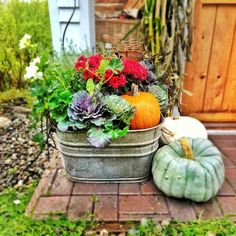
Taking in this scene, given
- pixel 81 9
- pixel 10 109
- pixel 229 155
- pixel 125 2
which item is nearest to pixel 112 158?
pixel 229 155

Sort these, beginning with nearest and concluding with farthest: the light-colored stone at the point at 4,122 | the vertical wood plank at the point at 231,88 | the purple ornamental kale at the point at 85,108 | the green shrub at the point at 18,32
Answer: the purple ornamental kale at the point at 85,108 → the vertical wood plank at the point at 231,88 → the light-colored stone at the point at 4,122 → the green shrub at the point at 18,32

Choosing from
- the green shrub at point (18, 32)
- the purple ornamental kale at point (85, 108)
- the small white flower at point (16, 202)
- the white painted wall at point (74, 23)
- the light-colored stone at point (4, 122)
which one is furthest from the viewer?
the green shrub at point (18, 32)

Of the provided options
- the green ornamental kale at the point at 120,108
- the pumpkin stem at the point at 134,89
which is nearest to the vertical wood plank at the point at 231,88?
the pumpkin stem at the point at 134,89

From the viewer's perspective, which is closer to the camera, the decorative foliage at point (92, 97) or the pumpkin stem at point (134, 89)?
the decorative foliage at point (92, 97)

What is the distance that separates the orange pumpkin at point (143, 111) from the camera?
65.8 inches

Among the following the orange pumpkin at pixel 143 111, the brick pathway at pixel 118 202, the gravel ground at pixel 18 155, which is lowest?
the gravel ground at pixel 18 155

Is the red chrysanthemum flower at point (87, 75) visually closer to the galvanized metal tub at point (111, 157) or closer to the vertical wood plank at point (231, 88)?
the galvanized metal tub at point (111, 157)

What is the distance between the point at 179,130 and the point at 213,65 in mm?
894

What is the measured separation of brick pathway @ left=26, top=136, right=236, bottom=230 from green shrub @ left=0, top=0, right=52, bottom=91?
6.58ft

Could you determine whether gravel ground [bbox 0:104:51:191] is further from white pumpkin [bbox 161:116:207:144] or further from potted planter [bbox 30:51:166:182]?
white pumpkin [bbox 161:116:207:144]

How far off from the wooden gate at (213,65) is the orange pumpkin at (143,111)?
97cm

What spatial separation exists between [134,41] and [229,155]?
1397mm

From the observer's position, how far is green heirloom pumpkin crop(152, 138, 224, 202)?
5.11ft

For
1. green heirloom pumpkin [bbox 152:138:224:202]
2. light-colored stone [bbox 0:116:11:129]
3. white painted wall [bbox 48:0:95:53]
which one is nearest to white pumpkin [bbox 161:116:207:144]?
green heirloom pumpkin [bbox 152:138:224:202]
